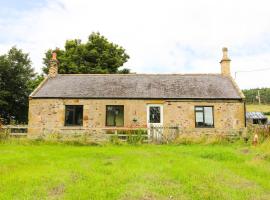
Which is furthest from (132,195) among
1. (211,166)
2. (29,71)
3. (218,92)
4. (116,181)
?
(29,71)

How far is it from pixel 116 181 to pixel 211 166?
3690 mm

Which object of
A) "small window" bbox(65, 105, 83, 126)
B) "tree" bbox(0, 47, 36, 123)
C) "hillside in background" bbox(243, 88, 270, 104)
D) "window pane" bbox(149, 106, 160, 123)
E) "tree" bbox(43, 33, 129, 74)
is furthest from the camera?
"hillside in background" bbox(243, 88, 270, 104)

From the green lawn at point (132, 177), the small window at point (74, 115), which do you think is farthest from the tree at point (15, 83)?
the green lawn at point (132, 177)

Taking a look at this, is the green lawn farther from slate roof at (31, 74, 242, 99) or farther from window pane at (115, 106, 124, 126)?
slate roof at (31, 74, 242, 99)

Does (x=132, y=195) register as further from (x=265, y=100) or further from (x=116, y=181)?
(x=265, y=100)

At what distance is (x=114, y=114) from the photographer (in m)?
Result: 20.8

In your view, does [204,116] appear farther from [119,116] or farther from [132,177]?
[132,177]

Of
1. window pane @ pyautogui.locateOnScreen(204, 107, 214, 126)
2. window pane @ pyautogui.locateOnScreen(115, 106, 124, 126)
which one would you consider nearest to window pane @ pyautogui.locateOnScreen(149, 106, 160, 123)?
window pane @ pyautogui.locateOnScreen(115, 106, 124, 126)

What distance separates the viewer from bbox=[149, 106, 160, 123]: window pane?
67.2 feet

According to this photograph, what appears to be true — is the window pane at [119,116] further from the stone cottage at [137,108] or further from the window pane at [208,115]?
the window pane at [208,115]

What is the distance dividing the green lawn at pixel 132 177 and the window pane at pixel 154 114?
27.7 feet

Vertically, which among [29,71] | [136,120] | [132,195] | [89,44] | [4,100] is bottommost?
[132,195]

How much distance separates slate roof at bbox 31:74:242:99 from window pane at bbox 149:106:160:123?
764 mm

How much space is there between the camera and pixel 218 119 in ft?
66.3
